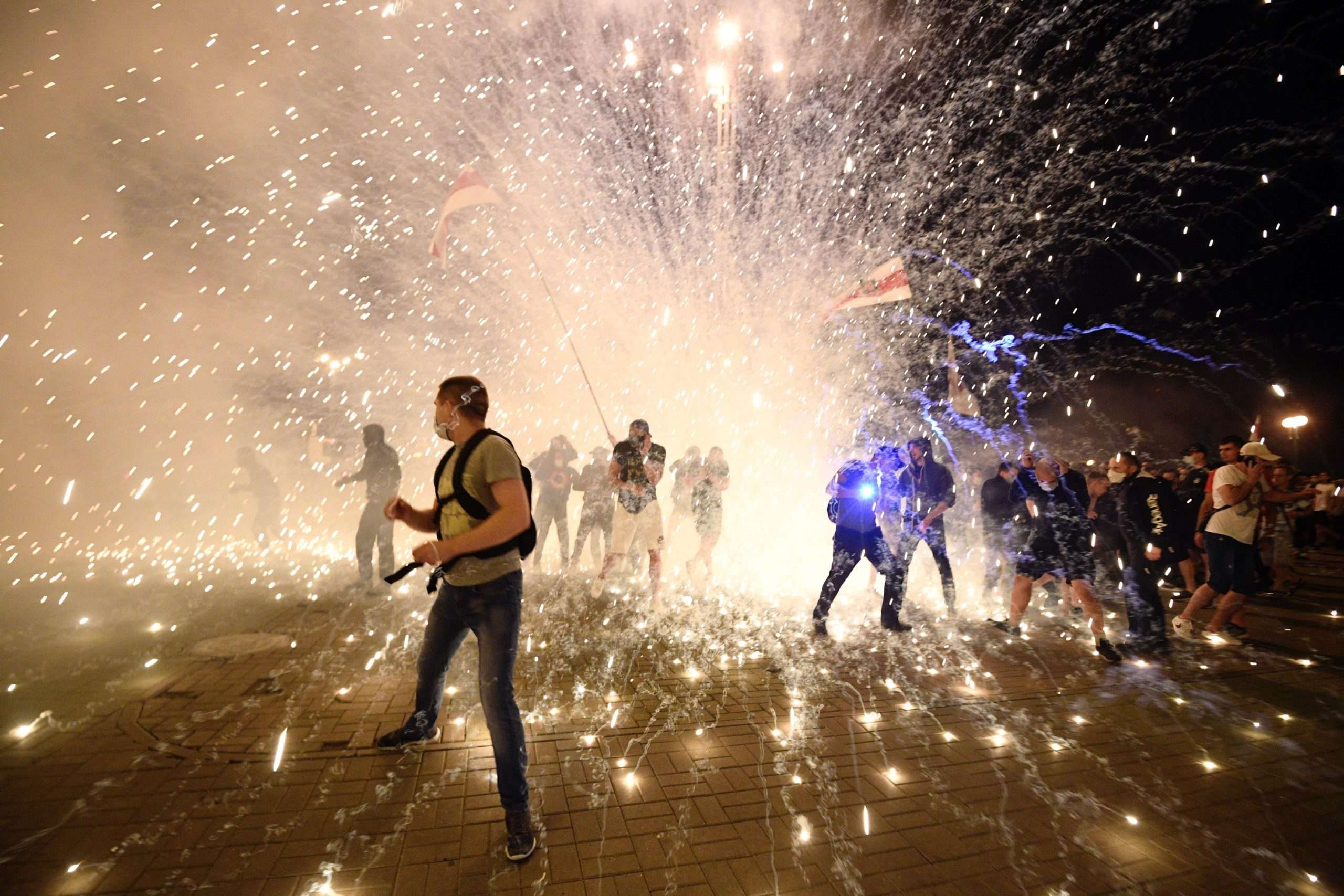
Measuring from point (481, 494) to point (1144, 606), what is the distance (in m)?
6.49

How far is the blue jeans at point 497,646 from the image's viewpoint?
2.63 m

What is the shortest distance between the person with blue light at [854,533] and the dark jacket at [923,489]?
1151 millimetres

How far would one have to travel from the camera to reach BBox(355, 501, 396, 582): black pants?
7992mm

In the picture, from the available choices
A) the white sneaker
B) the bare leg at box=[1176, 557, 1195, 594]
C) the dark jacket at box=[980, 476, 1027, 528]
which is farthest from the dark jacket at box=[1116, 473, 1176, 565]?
the bare leg at box=[1176, 557, 1195, 594]

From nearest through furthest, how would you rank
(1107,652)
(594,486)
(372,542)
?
(1107,652), (372,542), (594,486)

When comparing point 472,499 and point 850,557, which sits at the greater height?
point 472,499

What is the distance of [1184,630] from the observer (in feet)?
21.1

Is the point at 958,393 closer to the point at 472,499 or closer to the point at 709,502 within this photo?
the point at 709,502

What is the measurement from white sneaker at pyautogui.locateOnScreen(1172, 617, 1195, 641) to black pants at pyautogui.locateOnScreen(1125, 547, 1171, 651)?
0.87 m

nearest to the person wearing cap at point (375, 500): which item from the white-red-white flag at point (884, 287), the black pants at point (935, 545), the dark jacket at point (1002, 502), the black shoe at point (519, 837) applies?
the black shoe at point (519, 837)

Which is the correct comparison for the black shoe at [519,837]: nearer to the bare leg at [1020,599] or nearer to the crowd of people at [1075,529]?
the crowd of people at [1075,529]

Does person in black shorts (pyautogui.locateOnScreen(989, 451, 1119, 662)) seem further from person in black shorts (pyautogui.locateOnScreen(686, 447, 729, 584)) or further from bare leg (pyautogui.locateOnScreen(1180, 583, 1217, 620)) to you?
person in black shorts (pyautogui.locateOnScreen(686, 447, 729, 584))

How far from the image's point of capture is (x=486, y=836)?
2682mm

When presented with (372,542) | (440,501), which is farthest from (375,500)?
(440,501)
